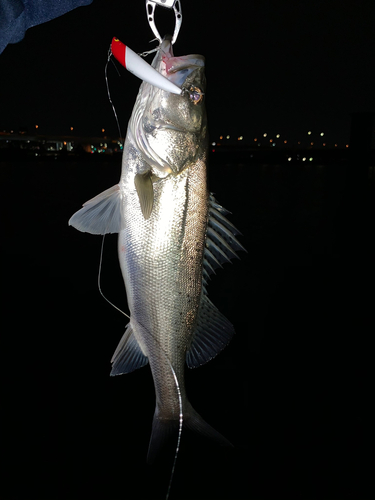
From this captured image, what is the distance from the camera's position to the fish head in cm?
159

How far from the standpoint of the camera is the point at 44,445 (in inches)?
124

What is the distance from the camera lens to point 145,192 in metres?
1.49

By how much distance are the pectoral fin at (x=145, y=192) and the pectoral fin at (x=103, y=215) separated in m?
0.16

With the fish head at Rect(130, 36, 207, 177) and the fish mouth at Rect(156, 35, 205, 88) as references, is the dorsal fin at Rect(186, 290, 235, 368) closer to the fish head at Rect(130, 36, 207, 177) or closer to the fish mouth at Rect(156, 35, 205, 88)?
the fish head at Rect(130, 36, 207, 177)

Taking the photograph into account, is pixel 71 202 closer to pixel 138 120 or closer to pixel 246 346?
pixel 246 346

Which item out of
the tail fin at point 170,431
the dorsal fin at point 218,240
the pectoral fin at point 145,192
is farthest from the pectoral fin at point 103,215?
the tail fin at point 170,431

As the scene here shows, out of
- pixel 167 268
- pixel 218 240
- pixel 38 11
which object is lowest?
pixel 167 268

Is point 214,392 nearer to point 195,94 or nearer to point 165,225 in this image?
point 165,225

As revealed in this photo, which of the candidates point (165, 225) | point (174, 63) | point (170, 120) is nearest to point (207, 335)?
point (165, 225)

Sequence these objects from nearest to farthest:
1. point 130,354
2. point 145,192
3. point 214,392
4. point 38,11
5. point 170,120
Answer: point 38,11 < point 145,192 < point 170,120 < point 130,354 < point 214,392

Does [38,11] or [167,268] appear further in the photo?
[167,268]

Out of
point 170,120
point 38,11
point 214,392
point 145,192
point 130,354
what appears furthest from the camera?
point 214,392

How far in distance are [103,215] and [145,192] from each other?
277 mm

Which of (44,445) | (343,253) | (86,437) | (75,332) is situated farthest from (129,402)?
(343,253)
